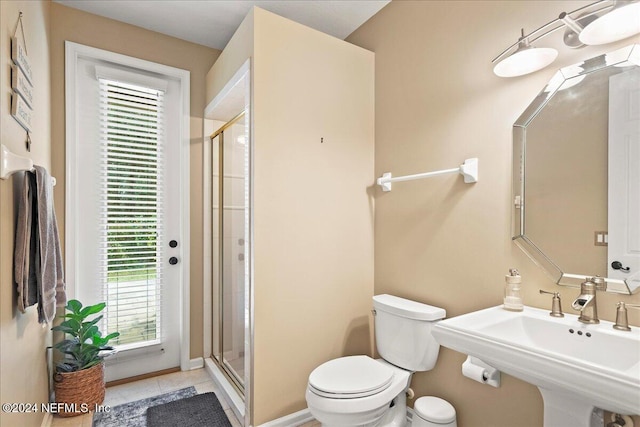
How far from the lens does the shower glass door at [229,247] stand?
2.20 metres

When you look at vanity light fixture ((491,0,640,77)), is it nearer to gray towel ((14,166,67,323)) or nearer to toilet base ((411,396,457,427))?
toilet base ((411,396,457,427))

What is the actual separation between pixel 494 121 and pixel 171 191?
2.27 meters

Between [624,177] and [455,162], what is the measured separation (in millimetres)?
701

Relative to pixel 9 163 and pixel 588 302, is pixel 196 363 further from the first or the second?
pixel 588 302

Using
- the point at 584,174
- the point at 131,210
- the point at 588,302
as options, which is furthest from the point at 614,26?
the point at 131,210

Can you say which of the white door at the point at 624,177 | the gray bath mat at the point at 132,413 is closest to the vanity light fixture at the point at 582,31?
the white door at the point at 624,177

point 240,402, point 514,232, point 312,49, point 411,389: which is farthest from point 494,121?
point 240,402

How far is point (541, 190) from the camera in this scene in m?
1.42

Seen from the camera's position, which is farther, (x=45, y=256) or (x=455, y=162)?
(x=455, y=162)

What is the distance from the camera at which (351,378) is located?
5.27 ft

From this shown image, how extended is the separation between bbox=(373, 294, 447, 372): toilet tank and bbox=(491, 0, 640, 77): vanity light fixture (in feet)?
3.92

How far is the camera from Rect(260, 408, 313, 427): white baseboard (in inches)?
73.0

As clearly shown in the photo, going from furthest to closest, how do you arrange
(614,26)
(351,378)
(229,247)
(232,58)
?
(229,247), (232,58), (351,378), (614,26)

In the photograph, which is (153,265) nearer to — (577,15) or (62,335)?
(62,335)
